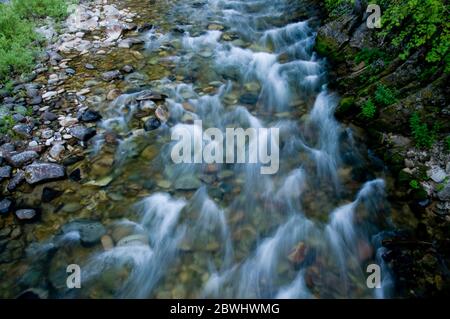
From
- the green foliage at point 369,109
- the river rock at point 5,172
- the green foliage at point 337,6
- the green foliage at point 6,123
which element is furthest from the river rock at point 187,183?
the green foliage at point 337,6

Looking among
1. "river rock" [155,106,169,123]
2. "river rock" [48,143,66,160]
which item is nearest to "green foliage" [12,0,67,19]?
"river rock" [155,106,169,123]

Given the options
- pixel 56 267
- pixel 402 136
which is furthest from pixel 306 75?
pixel 56 267

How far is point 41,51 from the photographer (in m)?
8.08

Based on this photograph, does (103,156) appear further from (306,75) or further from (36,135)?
(306,75)

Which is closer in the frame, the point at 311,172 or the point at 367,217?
the point at 367,217

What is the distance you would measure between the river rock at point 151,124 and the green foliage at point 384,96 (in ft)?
12.7

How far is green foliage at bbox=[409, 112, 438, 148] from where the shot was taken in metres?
4.86

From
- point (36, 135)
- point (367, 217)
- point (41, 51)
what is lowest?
point (367, 217)

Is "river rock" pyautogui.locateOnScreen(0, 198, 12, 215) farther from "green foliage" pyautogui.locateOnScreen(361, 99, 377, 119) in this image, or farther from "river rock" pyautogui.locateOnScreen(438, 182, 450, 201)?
→ "river rock" pyautogui.locateOnScreen(438, 182, 450, 201)

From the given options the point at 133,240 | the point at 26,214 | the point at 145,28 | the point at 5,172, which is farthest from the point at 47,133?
the point at 145,28

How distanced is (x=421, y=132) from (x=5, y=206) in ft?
20.0

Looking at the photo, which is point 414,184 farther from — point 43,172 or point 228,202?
point 43,172
